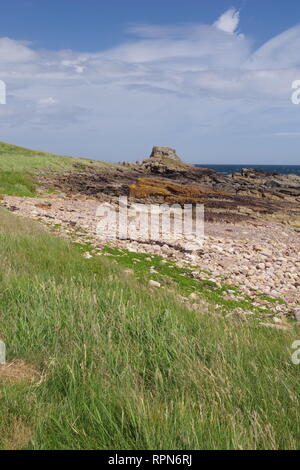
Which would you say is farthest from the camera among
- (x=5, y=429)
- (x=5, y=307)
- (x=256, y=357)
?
(x=5, y=307)

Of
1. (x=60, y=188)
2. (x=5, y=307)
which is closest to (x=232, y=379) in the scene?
(x=5, y=307)

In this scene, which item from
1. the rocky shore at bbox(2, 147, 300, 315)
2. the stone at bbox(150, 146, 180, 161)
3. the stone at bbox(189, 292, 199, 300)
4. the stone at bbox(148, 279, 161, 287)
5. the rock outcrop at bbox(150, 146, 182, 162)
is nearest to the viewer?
the stone at bbox(189, 292, 199, 300)

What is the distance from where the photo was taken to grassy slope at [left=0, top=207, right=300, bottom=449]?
2.79 m

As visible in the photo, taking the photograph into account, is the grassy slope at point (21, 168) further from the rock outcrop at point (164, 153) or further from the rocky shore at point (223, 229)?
the rock outcrop at point (164, 153)

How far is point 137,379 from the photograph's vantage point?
363 centimetres

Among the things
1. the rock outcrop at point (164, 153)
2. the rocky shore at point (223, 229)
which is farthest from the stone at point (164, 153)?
the rocky shore at point (223, 229)

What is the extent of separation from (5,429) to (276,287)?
8.91 m

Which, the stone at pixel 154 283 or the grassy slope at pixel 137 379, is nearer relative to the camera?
the grassy slope at pixel 137 379


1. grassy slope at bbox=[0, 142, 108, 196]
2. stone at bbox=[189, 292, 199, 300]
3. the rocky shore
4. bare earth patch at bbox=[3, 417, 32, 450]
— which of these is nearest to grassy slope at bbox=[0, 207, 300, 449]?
bare earth patch at bbox=[3, 417, 32, 450]

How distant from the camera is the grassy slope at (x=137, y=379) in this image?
2.79 meters

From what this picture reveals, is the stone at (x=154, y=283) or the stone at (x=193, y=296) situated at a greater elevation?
the stone at (x=154, y=283)

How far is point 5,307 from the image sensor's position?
16.9 feet

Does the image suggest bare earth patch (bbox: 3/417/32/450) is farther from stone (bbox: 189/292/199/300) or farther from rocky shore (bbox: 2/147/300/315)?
rocky shore (bbox: 2/147/300/315)
